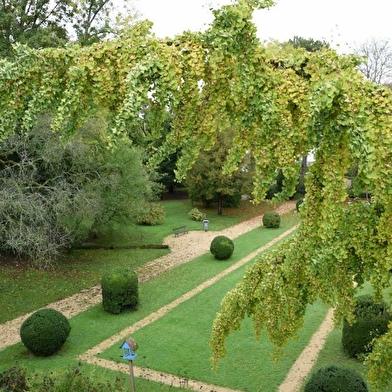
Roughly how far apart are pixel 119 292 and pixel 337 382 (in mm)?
6810

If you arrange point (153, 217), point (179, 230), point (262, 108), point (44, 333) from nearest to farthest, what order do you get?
point (262, 108), point (44, 333), point (179, 230), point (153, 217)

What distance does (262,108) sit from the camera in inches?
150

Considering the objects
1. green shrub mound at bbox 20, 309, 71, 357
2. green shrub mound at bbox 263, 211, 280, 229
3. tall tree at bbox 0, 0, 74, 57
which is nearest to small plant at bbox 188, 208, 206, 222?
green shrub mound at bbox 263, 211, 280, 229

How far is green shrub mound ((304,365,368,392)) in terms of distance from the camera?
7.00 metres

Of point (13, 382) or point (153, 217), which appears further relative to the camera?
point (153, 217)

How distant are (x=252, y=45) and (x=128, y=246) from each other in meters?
17.0

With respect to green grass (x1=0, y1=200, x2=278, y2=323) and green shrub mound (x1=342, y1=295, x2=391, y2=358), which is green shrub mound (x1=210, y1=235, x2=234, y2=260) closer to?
green grass (x1=0, y1=200, x2=278, y2=323)

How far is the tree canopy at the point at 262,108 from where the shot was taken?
3609 mm

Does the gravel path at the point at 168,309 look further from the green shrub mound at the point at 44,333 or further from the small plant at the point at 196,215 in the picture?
the small plant at the point at 196,215

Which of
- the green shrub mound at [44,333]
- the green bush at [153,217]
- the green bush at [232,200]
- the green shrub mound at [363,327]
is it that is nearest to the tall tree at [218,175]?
the green bush at [232,200]

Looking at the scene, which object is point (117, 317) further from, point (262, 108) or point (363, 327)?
point (262, 108)

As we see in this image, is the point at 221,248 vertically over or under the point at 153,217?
over

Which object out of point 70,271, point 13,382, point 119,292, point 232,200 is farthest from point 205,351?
point 232,200

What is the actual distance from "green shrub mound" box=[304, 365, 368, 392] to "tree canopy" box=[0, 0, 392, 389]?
284cm
